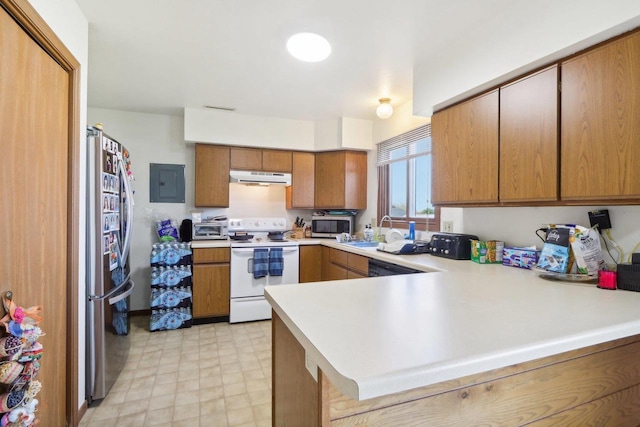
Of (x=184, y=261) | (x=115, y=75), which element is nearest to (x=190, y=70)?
(x=115, y=75)

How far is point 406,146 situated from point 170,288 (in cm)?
291

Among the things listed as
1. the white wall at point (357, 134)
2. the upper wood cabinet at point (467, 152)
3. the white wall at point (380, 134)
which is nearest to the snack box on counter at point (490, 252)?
the upper wood cabinet at point (467, 152)

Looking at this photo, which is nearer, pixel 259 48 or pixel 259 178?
pixel 259 48

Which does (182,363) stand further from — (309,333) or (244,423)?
(309,333)

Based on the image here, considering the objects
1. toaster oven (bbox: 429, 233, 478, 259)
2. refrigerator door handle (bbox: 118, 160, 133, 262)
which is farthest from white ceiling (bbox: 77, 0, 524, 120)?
toaster oven (bbox: 429, 233, 478, 259)

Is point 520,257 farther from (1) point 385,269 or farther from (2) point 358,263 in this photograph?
(2) point 358,263

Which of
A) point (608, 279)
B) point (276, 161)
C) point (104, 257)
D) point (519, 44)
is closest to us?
point (608, 279)

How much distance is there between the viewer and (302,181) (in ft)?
13.0

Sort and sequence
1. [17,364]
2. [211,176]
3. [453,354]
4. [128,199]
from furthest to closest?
[211,176]
[128,199]
[17,364]
[453,354]

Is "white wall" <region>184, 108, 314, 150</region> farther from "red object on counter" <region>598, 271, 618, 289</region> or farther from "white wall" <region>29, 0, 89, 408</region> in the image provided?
"red object on counter" <region>598, 271, 618, 289</region>

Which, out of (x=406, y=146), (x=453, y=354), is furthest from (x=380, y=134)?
(x=453, y=354)

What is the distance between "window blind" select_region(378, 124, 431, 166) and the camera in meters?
3.01

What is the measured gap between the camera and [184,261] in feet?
10.4

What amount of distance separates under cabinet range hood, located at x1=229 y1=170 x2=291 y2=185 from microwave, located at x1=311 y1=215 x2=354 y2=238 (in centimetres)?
64
